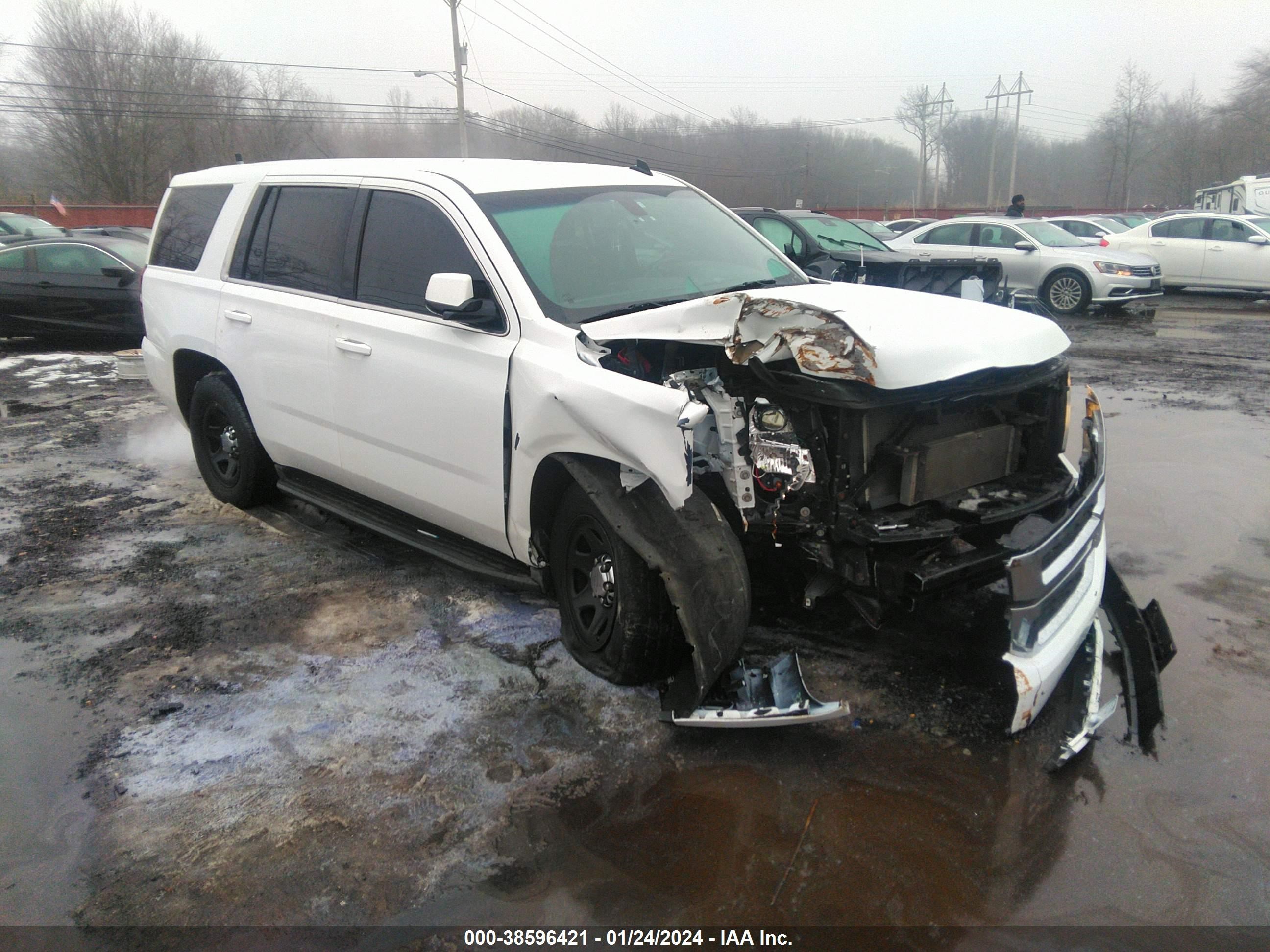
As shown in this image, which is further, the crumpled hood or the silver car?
the silver car

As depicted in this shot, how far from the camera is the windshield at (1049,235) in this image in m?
14.8

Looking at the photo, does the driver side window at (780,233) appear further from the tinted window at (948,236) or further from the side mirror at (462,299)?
the side mirror at (462,299)

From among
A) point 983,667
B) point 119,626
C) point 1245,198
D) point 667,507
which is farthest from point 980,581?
point 1245,198

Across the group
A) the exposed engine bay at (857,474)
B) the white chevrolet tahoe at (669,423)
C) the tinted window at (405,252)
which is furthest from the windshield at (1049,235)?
the tinted window at (405,252)

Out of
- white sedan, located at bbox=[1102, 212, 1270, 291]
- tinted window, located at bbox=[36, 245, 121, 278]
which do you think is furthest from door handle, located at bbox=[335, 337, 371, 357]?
white sedan, located at bbox=[1102, 212, 1270, 291]

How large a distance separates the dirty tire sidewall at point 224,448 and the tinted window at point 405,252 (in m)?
1.42

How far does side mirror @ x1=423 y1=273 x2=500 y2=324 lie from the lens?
3.39 meters

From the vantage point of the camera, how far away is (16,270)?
11875 mm

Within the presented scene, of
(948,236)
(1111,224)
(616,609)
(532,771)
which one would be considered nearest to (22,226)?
(948,236)

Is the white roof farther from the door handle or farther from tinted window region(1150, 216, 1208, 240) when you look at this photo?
tinted window region(1150, 216, 1208, 240)

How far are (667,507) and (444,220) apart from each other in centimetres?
164

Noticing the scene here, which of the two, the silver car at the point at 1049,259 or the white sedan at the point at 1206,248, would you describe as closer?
the silver car at the point at 1049,259

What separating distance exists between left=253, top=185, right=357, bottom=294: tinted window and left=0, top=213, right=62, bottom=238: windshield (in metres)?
17.2

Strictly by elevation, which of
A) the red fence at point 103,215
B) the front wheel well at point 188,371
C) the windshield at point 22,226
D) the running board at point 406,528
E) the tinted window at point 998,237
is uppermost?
the red fence at point 103,215
